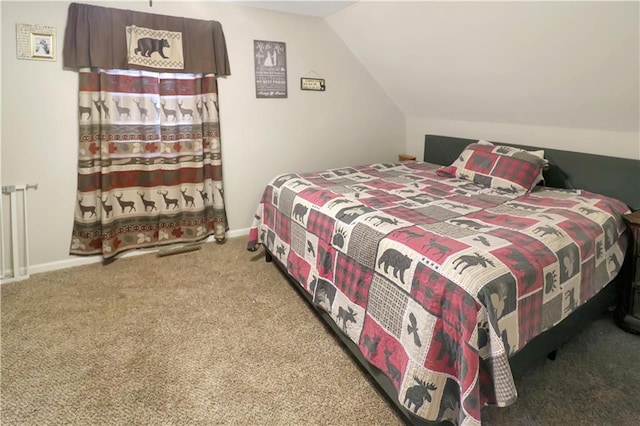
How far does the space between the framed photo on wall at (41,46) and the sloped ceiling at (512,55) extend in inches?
90.5

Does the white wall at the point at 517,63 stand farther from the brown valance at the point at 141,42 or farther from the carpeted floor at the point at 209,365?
the carpeted floor at the point at 209,365

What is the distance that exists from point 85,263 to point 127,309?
940 mm

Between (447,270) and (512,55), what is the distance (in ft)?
6.36

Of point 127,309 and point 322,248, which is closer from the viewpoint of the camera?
point 322,248

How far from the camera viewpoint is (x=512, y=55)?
2512 mm

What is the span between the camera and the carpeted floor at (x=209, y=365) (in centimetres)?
155

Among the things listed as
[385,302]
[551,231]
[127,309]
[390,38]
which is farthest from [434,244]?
[390,38]

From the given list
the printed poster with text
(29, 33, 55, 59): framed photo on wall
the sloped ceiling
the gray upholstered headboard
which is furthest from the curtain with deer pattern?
the gray upholstered headboard

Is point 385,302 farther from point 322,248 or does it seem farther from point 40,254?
point 40,254

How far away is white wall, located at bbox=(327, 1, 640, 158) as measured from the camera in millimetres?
2084

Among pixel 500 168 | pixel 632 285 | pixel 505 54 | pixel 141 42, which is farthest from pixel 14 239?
pixel 632 285

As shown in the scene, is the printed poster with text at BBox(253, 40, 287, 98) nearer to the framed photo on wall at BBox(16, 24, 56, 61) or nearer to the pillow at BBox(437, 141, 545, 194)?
the framed photo on wall at BBox(16, 24, 56, 61)

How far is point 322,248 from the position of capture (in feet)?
6.66

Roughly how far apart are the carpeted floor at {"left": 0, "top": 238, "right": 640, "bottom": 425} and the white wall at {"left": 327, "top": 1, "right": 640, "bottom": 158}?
1.42m
